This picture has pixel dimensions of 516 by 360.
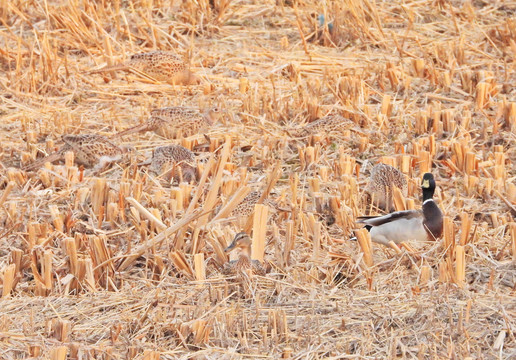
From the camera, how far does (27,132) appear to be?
299 inches

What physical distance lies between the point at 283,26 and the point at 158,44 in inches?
55.1

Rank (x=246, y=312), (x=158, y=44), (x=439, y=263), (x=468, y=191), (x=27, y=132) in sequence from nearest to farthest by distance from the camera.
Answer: (x=246, y=312) < (x=439, y=263) < (x=468, y=191) < (x=27, y=132) < (x=158, y=44)

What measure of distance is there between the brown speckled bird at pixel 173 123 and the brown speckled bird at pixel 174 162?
629 millimetres

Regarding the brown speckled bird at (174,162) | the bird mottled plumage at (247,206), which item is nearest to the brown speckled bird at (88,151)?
the brown speckled bird at (174,162)

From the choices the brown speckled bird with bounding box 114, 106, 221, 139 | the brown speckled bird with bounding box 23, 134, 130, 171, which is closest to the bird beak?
the brown speckled bird with bounding box 23, 134, 130, 171

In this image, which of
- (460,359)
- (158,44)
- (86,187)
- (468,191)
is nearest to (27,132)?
(86,187)

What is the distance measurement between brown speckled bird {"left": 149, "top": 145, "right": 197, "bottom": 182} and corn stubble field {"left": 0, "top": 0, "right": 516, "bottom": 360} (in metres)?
0.08

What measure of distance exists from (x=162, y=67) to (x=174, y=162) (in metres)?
2.19

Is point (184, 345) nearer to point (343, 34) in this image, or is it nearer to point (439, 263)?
point (439, 263)

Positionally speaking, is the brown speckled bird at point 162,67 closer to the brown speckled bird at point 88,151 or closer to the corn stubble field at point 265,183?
the corn stubble field at point 265,183

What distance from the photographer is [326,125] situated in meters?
7.52

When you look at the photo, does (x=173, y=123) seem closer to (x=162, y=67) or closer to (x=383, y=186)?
(x=162, y=67)

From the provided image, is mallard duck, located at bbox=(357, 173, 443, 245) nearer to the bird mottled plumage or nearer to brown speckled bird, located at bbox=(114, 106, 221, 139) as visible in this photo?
the bird mottled plumage

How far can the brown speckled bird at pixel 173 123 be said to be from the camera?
770 cm
